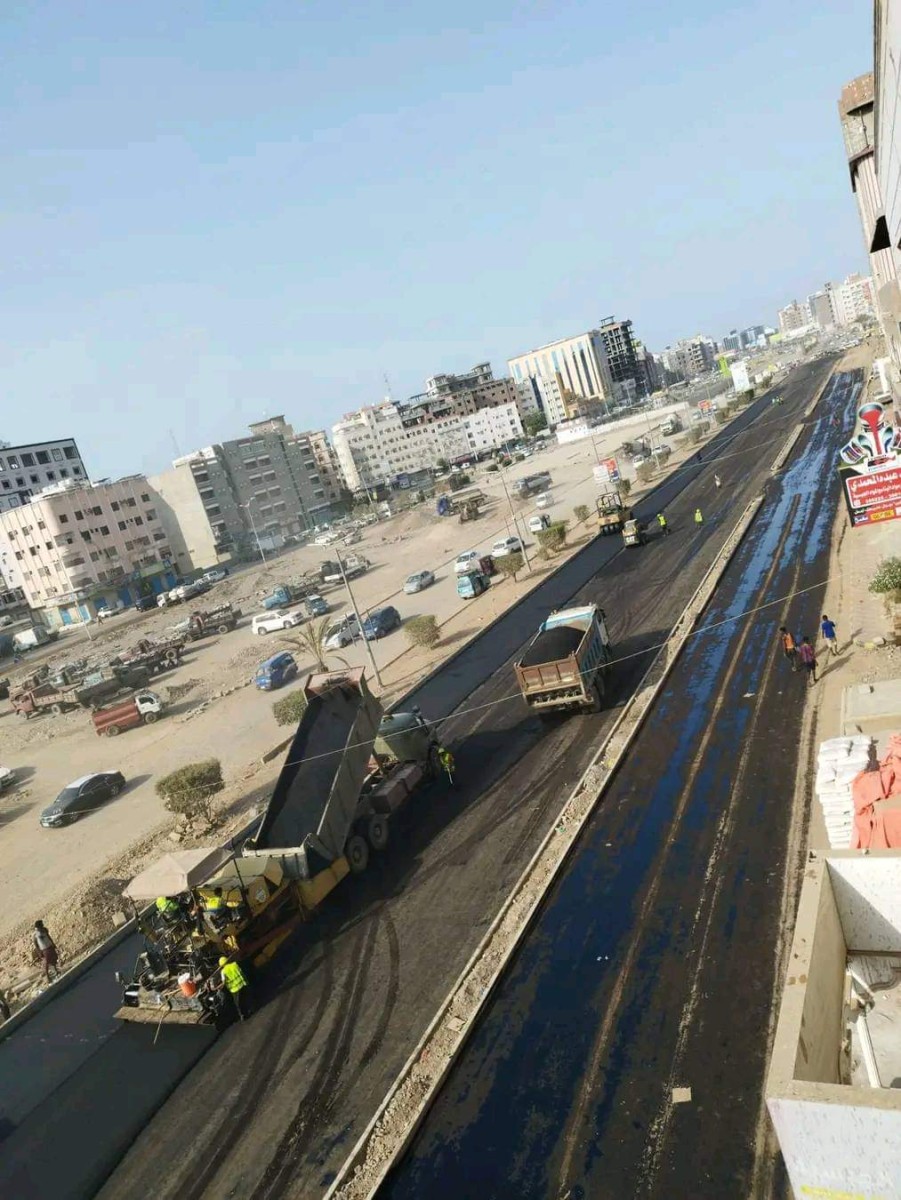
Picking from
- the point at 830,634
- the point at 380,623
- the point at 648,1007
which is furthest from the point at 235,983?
the point at 380,623

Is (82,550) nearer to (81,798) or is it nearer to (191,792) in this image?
(81,798)

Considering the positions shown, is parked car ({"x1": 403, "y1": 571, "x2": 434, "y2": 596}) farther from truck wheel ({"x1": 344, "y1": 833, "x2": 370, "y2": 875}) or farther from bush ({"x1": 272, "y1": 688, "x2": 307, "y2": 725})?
truck wheel ({"x1": 344, "y1": 833, "x2": 370, "y2": 875})

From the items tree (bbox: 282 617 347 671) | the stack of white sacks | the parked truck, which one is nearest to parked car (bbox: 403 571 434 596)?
tree (bbox: 282 617 347 671)

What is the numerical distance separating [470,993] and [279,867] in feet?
16.1

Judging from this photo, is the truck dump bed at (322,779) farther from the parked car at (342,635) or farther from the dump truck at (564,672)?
the parked car at (342,635)

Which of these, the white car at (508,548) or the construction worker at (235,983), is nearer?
the construction worker at (235,983)

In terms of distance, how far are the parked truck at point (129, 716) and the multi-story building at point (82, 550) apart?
5538 centimetres

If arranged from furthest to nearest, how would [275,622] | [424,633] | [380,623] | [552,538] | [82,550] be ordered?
1. [82,550]
2. [275,622]
3. [552,538]
4. [380,623]
5. [424,633]

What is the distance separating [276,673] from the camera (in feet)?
140

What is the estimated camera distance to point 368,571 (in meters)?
75.4

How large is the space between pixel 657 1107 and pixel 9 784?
3821 centimetres

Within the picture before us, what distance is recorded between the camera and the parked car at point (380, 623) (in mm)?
46812

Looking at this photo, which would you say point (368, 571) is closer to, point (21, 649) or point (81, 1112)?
point (21, 649)

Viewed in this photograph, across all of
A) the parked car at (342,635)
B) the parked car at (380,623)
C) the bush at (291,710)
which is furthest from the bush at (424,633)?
the bush at (291,710)
